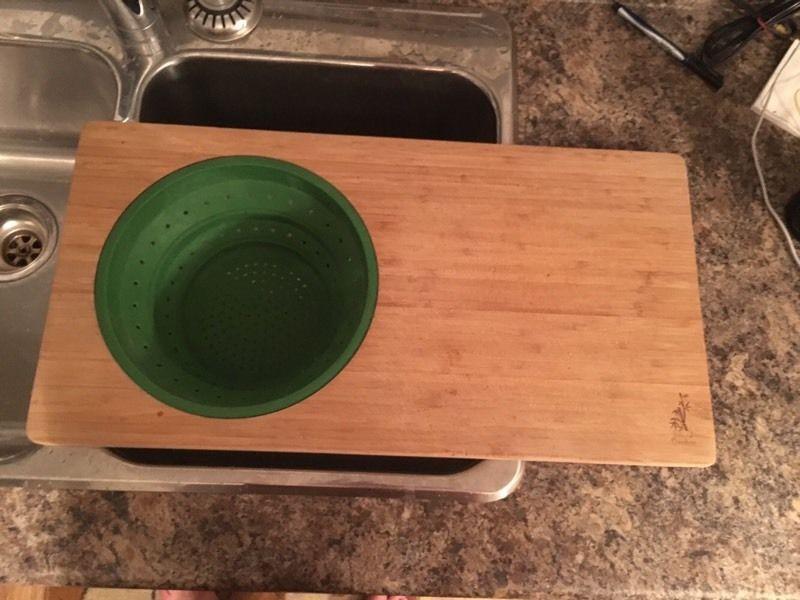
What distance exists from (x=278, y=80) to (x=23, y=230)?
0.46 metres

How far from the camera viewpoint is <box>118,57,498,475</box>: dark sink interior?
0.80m

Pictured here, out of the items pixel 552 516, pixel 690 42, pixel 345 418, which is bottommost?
pixel 552 516

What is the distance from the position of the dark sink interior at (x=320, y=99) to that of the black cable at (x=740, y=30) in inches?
11.3

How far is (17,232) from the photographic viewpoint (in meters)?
0.96

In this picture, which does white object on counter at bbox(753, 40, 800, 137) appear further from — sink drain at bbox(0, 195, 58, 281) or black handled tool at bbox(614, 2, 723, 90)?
sink drain at bbox(0, 195, 58, 281)

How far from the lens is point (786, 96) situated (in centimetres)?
80

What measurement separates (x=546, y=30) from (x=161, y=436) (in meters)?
0.66

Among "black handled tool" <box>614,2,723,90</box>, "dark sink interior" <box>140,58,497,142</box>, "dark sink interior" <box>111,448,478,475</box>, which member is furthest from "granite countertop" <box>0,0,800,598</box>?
"dark sink interior" <box>140,58,497,142</box>

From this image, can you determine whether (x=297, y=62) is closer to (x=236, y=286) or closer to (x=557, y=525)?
(x=236, y=286)

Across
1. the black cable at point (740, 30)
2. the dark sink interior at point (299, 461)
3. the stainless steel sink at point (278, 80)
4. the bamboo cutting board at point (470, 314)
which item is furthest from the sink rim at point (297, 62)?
the dark sink interior at point (299, 461)

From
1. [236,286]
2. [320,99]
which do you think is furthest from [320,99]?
[236,286]

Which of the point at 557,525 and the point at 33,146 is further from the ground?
the point at 33,146

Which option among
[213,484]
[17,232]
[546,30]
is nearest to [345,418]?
[213,484]

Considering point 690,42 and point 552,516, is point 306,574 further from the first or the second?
point 690,42
